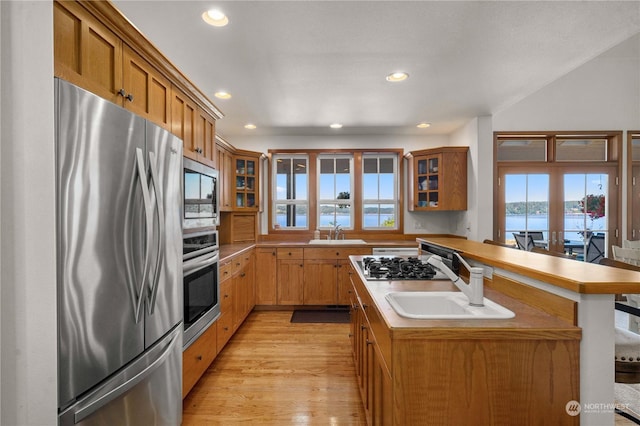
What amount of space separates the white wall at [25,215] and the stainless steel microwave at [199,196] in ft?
3.81

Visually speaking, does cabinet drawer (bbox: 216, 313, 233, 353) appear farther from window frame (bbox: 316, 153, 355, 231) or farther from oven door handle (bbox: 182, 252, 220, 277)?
window frame (bbox: 316, 153, 355, 231)

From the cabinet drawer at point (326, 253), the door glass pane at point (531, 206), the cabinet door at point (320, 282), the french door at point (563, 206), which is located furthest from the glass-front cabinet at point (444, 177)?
the cabinet door at point (320, 282)

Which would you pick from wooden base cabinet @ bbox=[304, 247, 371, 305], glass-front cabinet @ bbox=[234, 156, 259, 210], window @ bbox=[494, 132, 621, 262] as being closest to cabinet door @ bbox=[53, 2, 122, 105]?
glass-front cabinet @ bbox=[234, 156, 259, 210]

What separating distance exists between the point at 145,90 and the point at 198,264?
1.14 meters

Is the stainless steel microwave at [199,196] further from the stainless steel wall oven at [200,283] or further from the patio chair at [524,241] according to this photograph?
the patio chair at [524,241]

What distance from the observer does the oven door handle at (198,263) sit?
1.86 m

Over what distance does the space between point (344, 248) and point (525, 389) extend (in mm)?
2989

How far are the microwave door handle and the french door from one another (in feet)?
12.8

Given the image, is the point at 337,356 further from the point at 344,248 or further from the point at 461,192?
the point at 461,192

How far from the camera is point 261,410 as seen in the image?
1.93 metres

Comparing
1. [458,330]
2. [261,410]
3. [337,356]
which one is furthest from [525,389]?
[337,356]

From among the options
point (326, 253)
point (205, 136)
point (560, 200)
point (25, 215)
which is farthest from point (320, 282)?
point (560, 200)

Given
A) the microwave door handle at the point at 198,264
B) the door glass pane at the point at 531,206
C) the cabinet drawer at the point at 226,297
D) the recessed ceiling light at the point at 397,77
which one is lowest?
the cabinet drawer at the point at 226,297

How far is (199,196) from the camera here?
2.16 meters
